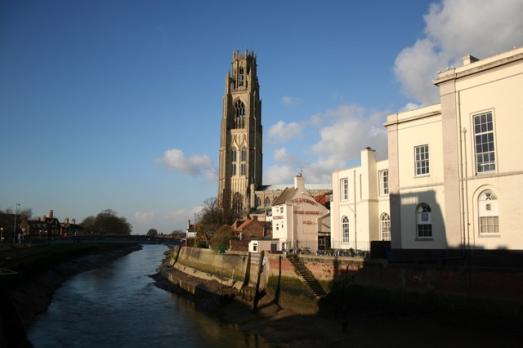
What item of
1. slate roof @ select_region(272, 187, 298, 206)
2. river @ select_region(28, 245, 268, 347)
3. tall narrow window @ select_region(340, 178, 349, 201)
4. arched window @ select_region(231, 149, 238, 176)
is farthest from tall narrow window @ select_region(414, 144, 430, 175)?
arched window @ select_region(231, 149, 238, 176)

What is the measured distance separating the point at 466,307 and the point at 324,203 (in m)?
33.0

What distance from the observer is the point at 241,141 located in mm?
140500

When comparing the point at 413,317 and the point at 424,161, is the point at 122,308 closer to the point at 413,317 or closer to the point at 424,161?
the point at 413,317

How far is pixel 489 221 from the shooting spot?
2656cm

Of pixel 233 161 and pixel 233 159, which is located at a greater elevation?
pixel 233 159

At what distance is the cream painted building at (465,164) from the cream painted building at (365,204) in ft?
23.6

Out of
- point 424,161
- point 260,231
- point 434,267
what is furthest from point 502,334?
point 260,231

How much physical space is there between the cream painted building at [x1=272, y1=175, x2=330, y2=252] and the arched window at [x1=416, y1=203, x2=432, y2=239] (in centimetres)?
1993

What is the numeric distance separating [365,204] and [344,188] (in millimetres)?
3397

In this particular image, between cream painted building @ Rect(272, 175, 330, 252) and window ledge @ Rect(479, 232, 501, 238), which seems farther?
cream painted building @ Rect(272, 175, 330, 252)

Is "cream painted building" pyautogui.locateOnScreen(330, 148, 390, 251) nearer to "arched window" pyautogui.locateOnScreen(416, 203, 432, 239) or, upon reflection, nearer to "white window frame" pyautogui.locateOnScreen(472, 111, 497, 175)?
"arched window" pyautogui.locateOnScreen(416, 203, 432, 239)

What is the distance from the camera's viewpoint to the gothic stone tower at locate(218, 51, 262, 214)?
136 m

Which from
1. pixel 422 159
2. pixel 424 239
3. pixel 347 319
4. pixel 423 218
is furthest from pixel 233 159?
pixel 347 319

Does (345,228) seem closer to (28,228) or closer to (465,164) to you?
(465,164)
